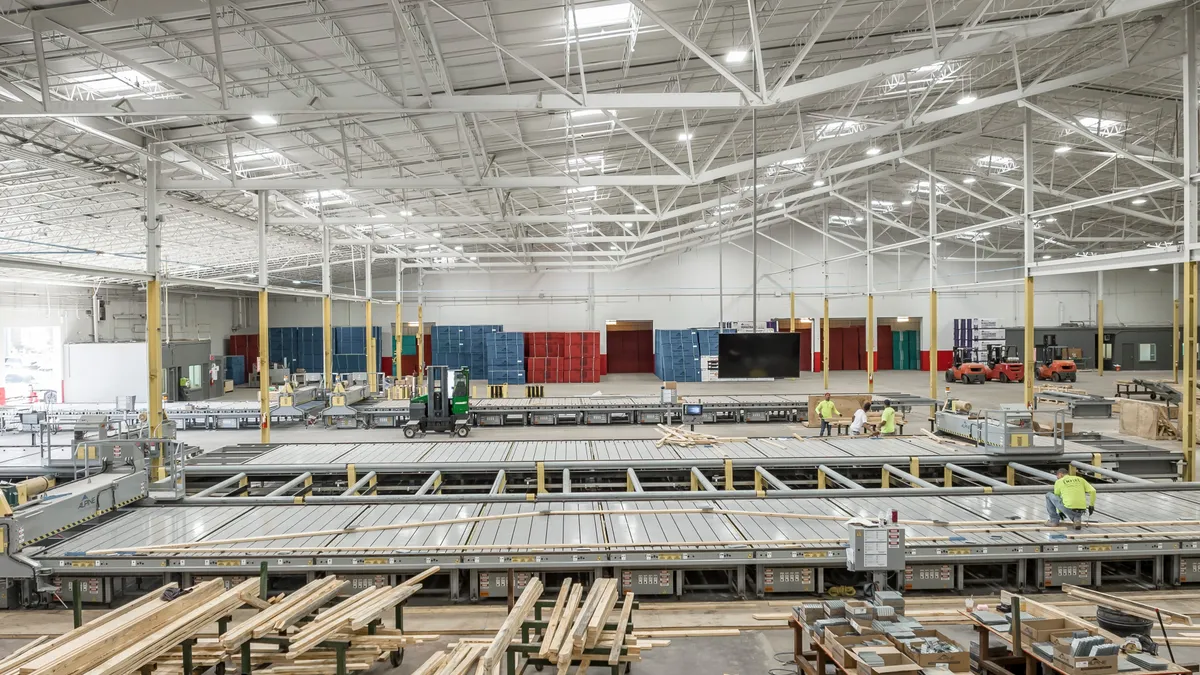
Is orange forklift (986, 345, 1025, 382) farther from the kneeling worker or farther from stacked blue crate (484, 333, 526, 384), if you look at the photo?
the kneeling worker

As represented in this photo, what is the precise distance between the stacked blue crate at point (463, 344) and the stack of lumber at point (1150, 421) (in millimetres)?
25918

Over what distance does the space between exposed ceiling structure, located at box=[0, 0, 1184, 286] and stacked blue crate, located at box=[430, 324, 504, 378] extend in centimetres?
911

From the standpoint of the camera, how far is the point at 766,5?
10.7 metres

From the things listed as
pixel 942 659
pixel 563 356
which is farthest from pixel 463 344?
pixel 942 659

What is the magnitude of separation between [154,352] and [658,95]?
1000 cm

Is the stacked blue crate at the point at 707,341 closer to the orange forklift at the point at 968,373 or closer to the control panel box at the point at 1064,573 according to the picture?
the orange forklift at the point at 968,373

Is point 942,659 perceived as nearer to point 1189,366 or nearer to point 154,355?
point 1189,366

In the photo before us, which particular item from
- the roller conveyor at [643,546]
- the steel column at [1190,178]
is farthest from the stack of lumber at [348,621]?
the steel column at [1190,178]

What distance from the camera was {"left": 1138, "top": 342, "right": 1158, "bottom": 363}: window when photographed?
35875mm

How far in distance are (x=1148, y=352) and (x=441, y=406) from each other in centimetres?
3960

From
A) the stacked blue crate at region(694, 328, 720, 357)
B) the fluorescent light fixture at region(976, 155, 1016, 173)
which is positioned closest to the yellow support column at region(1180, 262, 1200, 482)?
the fluorescent light fixture at region(976, 155, 1016, 173)

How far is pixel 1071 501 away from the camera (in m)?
8.14

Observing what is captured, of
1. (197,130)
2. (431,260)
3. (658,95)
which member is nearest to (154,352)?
(197,130)

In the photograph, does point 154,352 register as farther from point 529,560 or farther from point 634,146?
point 634,146
